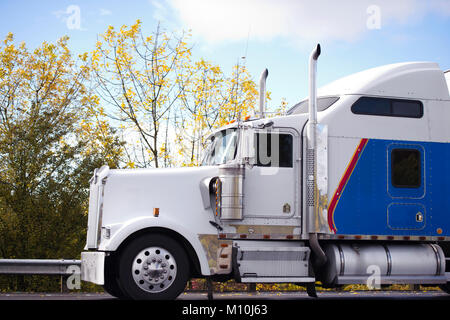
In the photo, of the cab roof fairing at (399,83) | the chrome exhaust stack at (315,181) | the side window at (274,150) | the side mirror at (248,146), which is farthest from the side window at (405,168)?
the side mirror at (248,146)

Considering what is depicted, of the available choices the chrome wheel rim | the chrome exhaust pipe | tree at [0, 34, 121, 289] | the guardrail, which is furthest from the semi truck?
tree at [0, 34, 121, 289]

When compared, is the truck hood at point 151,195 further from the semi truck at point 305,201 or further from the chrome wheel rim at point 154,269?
the chrome wheel rim at point 154,269

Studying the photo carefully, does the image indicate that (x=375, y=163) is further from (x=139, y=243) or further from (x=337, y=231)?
(x=139, y=243)

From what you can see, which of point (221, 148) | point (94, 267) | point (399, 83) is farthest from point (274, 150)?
point (94, 267)

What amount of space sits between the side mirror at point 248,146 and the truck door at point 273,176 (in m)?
A: 0.10

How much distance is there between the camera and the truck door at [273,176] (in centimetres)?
962

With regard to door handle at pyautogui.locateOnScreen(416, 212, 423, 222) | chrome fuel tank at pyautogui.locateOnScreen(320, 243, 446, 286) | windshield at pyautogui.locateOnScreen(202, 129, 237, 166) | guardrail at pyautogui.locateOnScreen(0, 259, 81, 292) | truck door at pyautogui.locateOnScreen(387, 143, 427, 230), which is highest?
windshield at pyautogui.locateOnScreen(202, 129, 237, 166)

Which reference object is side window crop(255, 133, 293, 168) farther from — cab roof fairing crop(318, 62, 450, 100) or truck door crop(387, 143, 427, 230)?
truck door crop(387, 143, 427, 230)

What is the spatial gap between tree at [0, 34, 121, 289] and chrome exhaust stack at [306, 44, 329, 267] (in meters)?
10.5

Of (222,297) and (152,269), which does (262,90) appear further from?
(152,269)

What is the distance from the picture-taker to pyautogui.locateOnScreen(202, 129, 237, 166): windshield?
32.6ft

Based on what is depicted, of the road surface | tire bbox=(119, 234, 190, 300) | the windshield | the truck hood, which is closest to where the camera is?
tire bbox=(119, 234, 190, 300)

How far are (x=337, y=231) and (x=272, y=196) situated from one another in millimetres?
1242
